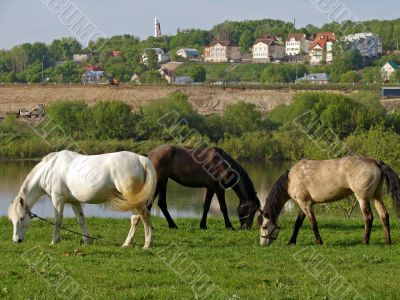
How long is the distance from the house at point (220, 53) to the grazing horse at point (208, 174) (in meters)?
149

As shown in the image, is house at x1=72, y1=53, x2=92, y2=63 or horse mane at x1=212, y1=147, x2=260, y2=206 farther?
house at x1=72, y1=53, x2=92, y2=63

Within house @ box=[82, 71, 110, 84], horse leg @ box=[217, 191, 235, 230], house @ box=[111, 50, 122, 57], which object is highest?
horse leg @ box=[217, 191, 235, 230]

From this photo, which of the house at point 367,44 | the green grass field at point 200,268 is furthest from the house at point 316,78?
the green grass field at point 200,268

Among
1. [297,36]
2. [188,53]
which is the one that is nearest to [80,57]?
[188,53]

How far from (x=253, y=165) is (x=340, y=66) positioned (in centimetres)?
8256

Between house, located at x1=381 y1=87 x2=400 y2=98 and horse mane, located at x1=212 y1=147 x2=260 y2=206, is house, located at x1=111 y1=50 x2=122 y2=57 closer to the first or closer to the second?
house, located at x1=381 y1=87 x2=400 y2=98

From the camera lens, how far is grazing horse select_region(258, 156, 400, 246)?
39.5ft

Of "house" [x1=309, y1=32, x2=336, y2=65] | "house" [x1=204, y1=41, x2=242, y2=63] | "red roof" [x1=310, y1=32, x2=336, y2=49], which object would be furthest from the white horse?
"house" [x1=204, y1=41, x2=242, y2=63]

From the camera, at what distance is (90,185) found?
1153 cm

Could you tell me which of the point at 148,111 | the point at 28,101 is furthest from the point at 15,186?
the point at 28,101

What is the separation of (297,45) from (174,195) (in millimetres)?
143930

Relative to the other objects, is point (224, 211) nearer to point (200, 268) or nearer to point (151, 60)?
point (200, 268)

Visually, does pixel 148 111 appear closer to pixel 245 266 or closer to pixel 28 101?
pixel 28 101

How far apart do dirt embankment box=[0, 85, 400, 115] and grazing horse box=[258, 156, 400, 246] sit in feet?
228
